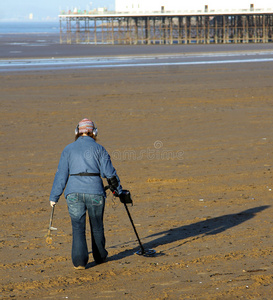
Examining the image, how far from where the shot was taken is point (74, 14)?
86875 mm

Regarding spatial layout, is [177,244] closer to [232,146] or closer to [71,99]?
[232,146]

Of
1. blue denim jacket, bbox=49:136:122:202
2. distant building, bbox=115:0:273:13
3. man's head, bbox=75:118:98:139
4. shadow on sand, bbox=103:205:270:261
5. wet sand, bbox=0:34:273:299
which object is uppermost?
distant building, bbox=115:0:273:13

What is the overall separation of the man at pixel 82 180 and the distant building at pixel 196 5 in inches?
2859

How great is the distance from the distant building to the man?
72610 mm

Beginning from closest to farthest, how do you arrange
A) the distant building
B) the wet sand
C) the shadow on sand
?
the wet sand < the shadow on sand < the distant building

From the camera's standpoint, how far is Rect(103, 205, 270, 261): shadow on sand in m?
6.71

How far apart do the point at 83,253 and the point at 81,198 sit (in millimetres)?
561

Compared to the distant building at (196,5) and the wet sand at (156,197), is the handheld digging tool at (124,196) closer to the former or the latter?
the wet sand at (156,197)

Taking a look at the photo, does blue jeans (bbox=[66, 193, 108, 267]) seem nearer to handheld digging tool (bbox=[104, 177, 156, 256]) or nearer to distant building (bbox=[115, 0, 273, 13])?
handheld digging tool (bbox=[104, 177, 156, 256])

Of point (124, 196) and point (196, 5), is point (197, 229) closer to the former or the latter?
point (124, 196)

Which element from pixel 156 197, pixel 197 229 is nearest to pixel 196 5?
pixel 156 197

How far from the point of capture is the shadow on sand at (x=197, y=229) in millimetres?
6715

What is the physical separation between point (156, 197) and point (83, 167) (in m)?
3.04

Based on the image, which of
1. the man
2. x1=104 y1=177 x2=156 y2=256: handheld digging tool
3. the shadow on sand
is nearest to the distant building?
the shadow on sand
